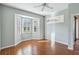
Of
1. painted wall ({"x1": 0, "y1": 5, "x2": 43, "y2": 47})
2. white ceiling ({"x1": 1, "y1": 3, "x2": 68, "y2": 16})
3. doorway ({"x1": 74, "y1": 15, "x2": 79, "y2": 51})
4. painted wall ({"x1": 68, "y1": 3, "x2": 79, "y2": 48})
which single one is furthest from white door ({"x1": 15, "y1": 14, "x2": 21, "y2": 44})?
doorway ({"x1": 74, "y1": 15, "x2": 79, "y2": 51})

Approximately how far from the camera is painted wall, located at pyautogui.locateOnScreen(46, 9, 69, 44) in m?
2.44

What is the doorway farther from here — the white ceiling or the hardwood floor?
the white ceiling

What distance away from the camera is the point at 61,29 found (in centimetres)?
250

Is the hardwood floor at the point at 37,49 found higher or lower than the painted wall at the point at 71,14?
lower

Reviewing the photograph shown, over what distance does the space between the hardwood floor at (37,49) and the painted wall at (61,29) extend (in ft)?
0.49

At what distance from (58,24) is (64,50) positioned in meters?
0.63

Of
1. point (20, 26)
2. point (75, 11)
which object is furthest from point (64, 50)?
point (20, 26)

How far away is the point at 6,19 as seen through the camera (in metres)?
2.39

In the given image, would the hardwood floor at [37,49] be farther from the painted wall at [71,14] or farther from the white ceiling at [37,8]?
the white ceiling at [37,8]

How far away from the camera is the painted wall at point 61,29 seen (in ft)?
7.99

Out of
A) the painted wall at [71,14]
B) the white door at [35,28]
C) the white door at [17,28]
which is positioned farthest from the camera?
the white door at [35,28]

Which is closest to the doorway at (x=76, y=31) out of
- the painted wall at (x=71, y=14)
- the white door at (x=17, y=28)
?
the painted wall at (x=71, y=14)
